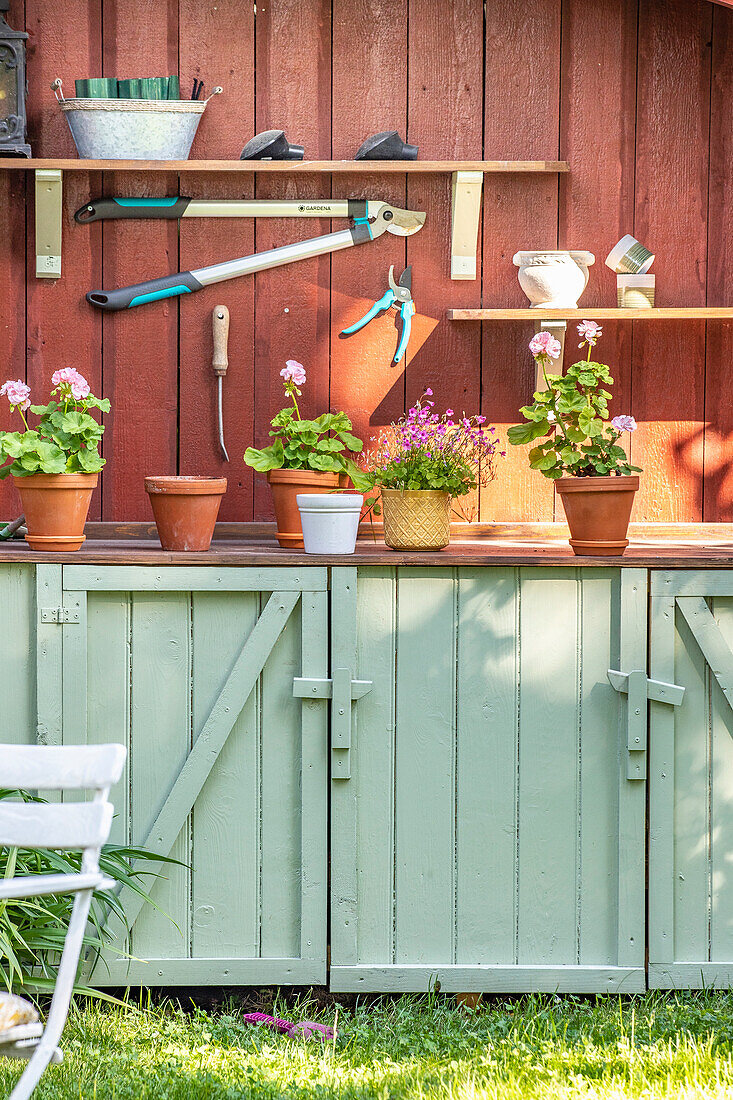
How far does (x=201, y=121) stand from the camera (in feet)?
9.89

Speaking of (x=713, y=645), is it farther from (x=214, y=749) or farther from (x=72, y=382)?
(x=72, y=382)

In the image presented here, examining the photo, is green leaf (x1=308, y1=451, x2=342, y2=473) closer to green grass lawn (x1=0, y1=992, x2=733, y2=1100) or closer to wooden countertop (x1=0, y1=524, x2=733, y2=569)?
wooden countertop (x1=0, y1=524, x2=733, y2=569)

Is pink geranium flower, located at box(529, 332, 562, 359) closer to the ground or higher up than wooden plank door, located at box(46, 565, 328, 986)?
higher up

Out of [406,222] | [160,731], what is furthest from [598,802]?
[406,222]

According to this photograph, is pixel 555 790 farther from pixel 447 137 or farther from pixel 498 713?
pixel 447 137

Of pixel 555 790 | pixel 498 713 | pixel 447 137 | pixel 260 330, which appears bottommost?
pixel 555 790

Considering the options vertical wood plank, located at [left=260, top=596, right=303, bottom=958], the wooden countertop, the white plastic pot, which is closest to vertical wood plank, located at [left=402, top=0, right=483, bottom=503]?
the wooden countertop

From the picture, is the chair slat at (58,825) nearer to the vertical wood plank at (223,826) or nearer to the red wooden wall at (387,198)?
the vertical wood plank at (223,826)

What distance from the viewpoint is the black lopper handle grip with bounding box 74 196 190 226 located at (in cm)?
299

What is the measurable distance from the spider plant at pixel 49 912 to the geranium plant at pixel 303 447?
3.23ft

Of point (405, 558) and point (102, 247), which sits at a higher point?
point (102, 247)

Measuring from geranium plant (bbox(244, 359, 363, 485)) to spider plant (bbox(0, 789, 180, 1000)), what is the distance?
98 centimetres

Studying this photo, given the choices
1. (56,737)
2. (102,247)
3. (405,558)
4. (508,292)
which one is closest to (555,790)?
(405,558)

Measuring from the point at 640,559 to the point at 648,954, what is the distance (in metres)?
0.92
